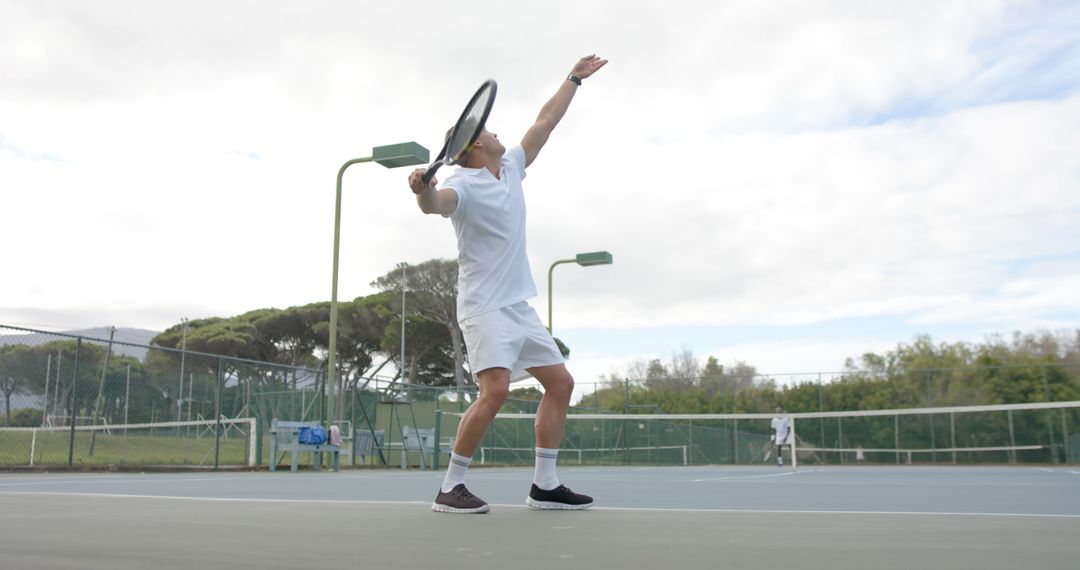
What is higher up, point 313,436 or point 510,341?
point 510,341

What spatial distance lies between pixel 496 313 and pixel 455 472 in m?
0.69

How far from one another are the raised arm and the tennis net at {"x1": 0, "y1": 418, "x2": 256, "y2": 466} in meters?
9.78

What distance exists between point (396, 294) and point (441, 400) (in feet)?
92.5

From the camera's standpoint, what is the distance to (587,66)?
16.3 ft

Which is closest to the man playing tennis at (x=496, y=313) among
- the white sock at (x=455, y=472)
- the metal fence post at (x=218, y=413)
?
the white sock at (x=455, y=472)

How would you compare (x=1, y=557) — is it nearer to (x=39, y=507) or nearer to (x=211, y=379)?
(x=39, y=507)

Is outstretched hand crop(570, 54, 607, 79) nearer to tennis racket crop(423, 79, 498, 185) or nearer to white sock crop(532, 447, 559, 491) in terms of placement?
tennis racket crop(423, 79, 498, 185)

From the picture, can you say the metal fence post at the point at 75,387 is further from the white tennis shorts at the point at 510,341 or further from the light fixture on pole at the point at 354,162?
the white tennis shorts at the point at 510,341

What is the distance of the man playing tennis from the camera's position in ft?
13.1

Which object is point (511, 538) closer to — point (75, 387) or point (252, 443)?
point (75, 387)

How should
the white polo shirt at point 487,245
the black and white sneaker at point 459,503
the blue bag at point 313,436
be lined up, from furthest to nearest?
1. the blue bag at point 313,436
2. the white polo shirt at point 487,245
3. the black and white sneaker at point 459,503

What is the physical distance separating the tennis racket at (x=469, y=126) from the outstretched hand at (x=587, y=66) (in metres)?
0.75

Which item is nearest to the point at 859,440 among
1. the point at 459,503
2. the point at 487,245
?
the point at 487,245

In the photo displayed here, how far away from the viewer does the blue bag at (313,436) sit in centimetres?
1364
